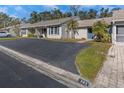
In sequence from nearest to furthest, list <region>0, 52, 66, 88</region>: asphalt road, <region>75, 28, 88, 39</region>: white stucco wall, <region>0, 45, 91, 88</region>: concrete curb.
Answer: <region>0, 52, 66, 88</region>: asphalt road
<region>0, 45, 91, 88</region>: concrete curb
<region>75, 28, 88, 39</region>: white stucco wall

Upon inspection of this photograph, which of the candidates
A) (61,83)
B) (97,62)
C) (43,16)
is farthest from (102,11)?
(61,83)

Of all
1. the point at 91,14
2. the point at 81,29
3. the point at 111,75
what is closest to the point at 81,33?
the point at 81,29

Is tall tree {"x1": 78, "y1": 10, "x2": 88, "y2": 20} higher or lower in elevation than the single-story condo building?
higher

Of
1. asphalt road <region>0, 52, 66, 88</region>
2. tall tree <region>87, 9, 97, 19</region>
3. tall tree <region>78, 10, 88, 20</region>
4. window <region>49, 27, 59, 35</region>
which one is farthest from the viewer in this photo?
tall tree <region>87, 9, 97, 19</region>

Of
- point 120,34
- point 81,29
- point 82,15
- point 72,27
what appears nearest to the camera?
point 120,34

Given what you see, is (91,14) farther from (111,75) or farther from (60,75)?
(60,75)

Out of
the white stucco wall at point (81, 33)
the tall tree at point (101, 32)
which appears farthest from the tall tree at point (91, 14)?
the tall tree at point (101, 32)

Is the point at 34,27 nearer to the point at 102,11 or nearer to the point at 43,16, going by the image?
the point at 43,16

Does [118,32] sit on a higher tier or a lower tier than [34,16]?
lower

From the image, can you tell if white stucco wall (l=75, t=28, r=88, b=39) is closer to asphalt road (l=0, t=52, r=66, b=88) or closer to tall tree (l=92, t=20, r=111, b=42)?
tall tree (l=92, t=20, r=111, b=42)

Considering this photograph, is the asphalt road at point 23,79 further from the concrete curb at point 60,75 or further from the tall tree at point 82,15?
the tall tree at point 82,15

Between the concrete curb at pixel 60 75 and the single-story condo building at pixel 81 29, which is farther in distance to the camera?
the single-story condo building at pixel 81 29

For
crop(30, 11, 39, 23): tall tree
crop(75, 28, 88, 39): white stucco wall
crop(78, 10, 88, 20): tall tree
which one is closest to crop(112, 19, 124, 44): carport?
crop(75, 28, 88, 39): white stucco wall
